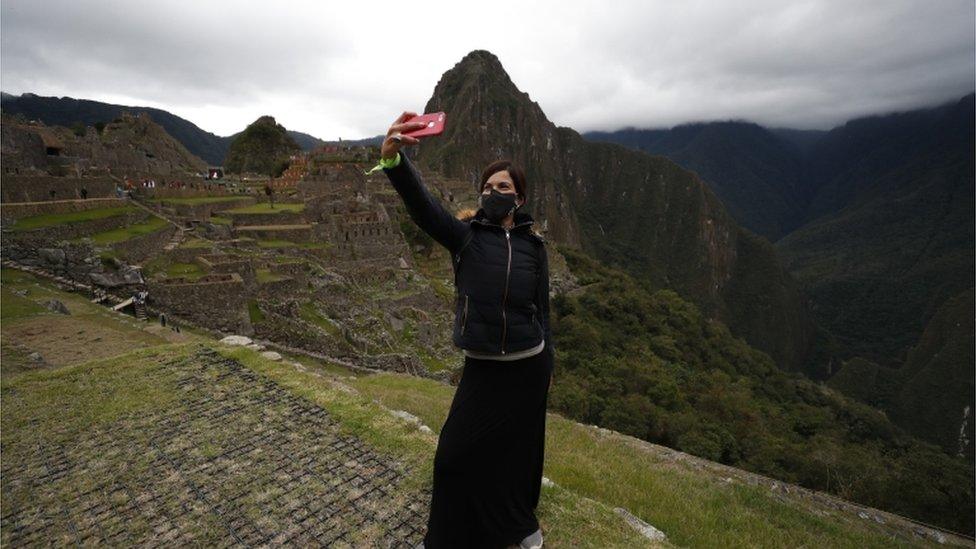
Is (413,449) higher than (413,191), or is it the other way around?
(413,191)

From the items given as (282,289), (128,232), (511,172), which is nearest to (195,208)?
(128,232)

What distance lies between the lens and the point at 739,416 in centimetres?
3077

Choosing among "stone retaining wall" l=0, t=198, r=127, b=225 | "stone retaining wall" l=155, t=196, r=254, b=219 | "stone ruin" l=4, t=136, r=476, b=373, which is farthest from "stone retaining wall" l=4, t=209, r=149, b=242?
"stone retaining wall" l=155, t=196, r=254, b=219

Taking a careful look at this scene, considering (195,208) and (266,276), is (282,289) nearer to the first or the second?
(266,276)

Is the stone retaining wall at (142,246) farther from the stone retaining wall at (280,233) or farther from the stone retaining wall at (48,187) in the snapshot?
the stone retaining wall at (48,187)

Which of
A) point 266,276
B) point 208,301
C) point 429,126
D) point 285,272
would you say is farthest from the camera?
point 285,272

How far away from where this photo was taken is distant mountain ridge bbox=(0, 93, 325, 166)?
81.9 metres

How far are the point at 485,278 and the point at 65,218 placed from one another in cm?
2146

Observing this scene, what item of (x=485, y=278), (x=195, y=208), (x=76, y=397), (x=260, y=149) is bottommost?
(x=76, y=397)

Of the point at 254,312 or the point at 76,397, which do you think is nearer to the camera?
the point at 76,397

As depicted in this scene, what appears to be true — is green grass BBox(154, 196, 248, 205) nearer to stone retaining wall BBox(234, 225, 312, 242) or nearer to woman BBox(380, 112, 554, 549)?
stone retaining wall BBox(234, 225, 312, 242)

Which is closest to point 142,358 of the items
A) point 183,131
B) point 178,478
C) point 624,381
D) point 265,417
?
point 265,417

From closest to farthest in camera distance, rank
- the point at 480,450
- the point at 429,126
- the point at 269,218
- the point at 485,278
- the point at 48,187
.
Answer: the point at 429,126
the point at 485,278
the point at 480,450
the point at 48,187
the point at 269,218

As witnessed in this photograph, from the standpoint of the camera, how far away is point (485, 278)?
9.32 ft
